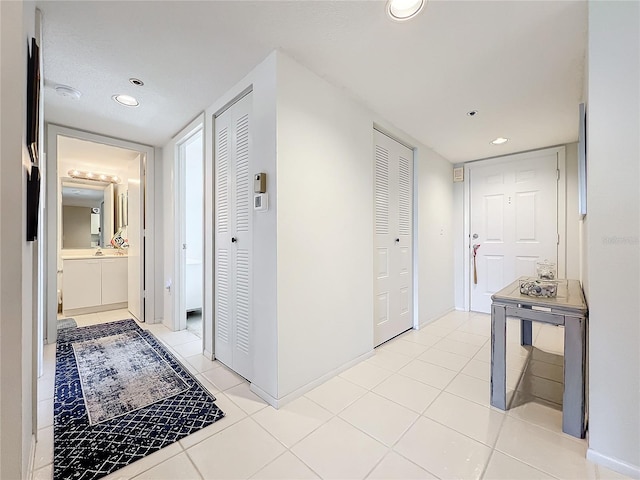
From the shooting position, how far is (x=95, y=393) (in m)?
1.91

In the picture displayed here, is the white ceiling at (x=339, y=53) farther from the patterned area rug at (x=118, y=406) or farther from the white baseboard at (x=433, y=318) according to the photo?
the white baseboard at (x=433, y=318)

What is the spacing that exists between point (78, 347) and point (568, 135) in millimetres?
5844

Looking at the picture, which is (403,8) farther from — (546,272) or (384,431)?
(384,431)

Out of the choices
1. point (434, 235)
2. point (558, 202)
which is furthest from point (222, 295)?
point (558, 202)

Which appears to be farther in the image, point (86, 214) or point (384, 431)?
point (86, 214)

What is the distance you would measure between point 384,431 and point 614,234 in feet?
5.07

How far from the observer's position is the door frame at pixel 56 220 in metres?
2.86

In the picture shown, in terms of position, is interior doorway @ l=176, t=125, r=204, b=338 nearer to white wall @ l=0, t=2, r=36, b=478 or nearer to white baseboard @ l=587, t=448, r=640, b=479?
white wall @ l=0, t=2, r=36, b=478

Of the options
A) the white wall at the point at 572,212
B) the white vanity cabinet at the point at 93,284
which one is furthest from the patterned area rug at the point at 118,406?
the white wall at the point at 572,212

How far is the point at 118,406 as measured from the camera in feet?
5.74

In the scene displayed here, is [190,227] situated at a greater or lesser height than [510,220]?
lesser

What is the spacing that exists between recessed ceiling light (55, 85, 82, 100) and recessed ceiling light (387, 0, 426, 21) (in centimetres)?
248

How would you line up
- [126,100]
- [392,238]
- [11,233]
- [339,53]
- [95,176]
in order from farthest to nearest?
[95,176] → [392,238] → [126,100] → [339,53] → [11,233]

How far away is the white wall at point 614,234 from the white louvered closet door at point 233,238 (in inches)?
79.4
